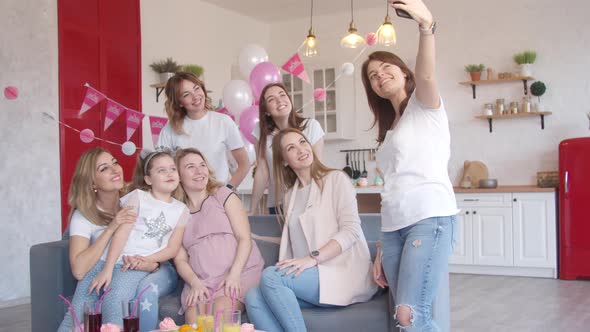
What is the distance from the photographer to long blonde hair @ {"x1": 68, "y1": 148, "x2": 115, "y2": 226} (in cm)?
277

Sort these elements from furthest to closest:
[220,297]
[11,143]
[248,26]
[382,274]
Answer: [248,26]
[11,143]
[220,297]
[382,274]

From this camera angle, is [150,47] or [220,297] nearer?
[220,297]

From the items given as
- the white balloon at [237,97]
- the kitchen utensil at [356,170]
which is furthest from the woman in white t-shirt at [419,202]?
the kitchen utensil at [356,170]

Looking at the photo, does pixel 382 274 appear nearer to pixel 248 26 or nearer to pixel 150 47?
pixel 150 47

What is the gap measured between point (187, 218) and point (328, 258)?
725 millimetres

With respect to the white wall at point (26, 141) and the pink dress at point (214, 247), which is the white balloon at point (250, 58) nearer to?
the white wall at point (26, 141)

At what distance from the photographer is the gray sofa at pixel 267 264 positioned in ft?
7.83

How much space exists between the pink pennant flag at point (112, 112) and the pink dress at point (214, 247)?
279 cm

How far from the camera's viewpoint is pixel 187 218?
2801mm

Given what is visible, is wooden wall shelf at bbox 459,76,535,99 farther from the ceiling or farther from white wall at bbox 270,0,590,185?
the ceiling

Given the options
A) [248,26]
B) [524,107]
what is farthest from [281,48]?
[524,107]

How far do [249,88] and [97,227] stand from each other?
2107 mm

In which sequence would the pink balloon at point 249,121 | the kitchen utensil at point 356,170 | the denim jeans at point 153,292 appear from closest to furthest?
1. the denim jeans at point 153,292
2. the pink balloon at point 249,121
3. the kitchen utensil at point 356,170

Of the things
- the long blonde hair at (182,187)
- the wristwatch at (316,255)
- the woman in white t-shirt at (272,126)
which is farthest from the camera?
the woman in white t-shirt at (272,126)
